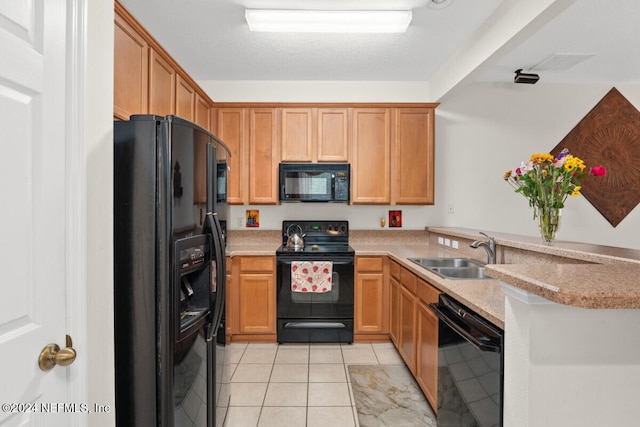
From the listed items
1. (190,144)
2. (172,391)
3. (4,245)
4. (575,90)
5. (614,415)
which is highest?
(575,90)

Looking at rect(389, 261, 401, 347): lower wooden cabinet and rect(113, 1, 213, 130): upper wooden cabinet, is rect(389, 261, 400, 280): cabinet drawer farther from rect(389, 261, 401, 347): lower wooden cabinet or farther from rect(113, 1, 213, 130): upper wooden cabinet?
rect(113, 1, 213, 130): upper wooden cabinet

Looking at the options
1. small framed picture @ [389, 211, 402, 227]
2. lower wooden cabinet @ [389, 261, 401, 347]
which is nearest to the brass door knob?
lower wooden cabinet @ [389, 261, 401, 347]

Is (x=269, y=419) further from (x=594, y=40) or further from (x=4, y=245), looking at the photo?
(x=594, y=40)

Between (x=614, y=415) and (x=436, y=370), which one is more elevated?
(x=614, y=415)

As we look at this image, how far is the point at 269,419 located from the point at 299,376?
1.69 ft

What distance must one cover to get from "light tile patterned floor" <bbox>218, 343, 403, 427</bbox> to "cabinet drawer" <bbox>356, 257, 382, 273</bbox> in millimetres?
709

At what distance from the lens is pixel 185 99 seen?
2611 mm

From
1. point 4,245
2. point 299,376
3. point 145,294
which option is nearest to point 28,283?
point 4,245

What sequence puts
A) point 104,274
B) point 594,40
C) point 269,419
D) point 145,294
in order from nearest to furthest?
point 104,274, point 145,294, point 269,419, point 594,40

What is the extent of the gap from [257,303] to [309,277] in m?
0.57

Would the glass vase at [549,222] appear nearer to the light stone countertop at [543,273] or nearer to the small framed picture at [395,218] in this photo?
the light stone countertop at [543,273]

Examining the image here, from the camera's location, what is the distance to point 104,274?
3.71 feet

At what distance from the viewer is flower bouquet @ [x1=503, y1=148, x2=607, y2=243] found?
170cm

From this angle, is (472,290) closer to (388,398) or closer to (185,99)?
(388,398)
